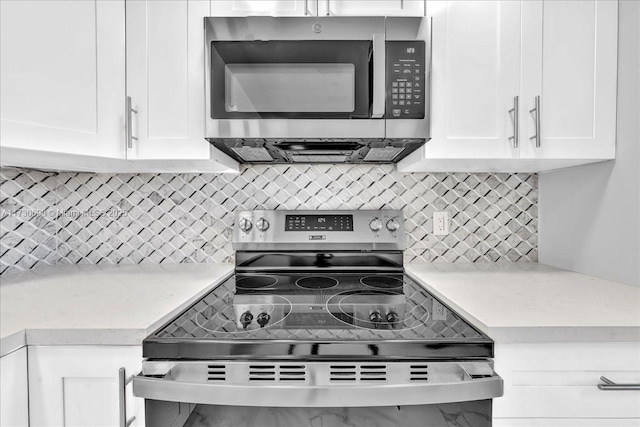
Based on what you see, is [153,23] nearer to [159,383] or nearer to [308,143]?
[308,143]

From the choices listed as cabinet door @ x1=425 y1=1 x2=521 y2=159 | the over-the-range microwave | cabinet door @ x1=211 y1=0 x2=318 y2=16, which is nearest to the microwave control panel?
the over-the-range microwave

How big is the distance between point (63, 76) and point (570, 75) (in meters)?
1.67

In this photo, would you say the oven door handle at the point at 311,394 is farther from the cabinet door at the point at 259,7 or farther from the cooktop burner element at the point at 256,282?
the cabinet door at the point at 259,7

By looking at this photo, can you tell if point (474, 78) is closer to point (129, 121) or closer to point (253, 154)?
point (253, 154)

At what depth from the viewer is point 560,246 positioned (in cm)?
155

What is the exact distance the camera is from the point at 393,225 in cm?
158

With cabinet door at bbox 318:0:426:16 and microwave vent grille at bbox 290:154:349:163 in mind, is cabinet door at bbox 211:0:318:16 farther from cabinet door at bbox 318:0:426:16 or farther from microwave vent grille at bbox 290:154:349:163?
microwave vent grille at bbox 290:154:349:163

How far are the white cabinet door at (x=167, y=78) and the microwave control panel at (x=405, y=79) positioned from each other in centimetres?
64

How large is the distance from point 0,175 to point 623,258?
241cm

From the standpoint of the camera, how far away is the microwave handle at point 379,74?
3.78ft

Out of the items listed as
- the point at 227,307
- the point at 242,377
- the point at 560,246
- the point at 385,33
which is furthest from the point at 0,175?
the point at 560,246

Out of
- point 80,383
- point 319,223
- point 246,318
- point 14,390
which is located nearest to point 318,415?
point 246,318

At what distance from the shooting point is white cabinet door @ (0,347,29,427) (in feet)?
2.56

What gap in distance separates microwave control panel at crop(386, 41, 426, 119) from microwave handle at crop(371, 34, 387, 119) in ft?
0.09
